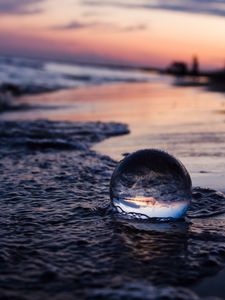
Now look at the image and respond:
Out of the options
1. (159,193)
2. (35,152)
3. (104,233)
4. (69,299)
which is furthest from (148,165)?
(35,152)

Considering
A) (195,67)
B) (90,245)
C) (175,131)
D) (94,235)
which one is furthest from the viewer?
(195,67)

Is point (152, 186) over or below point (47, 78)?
below

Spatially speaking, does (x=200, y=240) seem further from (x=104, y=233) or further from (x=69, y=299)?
(x=69, y=299)

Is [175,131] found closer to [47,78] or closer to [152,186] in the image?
[152,186]

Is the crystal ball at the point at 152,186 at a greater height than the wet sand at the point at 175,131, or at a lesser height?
greater

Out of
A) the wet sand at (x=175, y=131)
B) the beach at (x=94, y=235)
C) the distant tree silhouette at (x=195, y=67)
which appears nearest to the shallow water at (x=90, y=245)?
the beach at (x=94, y=235)

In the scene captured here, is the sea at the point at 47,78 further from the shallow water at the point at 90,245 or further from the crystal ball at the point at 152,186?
the crystal ball at the point at 152,186

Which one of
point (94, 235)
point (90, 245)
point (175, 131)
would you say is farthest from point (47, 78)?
point (90, 245)
